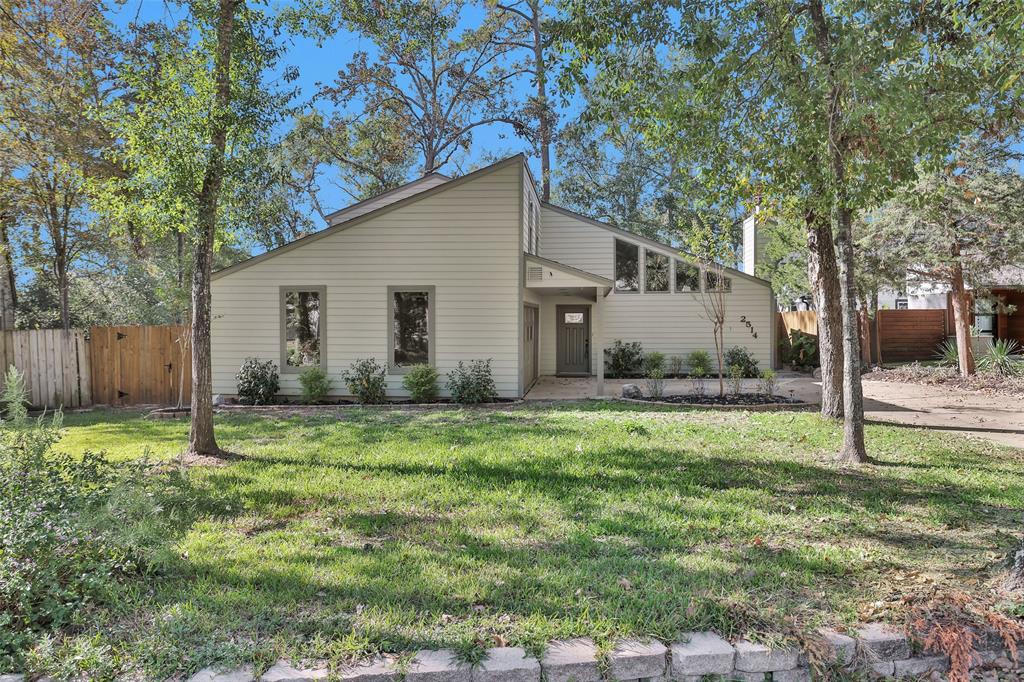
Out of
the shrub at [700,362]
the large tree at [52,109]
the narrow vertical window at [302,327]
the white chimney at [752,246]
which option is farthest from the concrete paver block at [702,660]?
the white chimney at [752,246]

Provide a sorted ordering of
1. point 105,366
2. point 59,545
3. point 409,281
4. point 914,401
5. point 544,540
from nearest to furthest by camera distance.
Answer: point 59,545, point 544,540, point 914,401, point 409,281, point 105,366

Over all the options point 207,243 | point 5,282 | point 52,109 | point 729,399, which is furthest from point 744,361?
point 5,282

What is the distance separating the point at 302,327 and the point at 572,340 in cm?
756

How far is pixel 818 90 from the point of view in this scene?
209 inches

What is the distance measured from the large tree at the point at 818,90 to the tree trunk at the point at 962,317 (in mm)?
8180

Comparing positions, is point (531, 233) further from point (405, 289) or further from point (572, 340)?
point (572, 340)

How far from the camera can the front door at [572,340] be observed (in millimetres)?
15898

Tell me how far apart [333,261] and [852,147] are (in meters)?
8.91

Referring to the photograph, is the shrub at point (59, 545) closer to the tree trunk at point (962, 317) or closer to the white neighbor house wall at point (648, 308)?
the white neighbor house wall at point (648, 308)

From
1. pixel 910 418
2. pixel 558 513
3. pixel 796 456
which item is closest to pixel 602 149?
pixel 910 418

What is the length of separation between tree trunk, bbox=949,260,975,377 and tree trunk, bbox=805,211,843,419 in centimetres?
634

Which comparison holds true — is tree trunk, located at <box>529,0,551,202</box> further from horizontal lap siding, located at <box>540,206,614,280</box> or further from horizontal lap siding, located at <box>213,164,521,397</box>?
horizontal lap siding, located at <box>213,164,521,397</box>

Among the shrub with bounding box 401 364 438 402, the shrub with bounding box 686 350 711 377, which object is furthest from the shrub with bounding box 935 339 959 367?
the shrub with bounding box 401 364 438 402

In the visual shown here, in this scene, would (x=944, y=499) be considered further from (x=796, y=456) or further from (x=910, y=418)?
(x=910, y=418)
